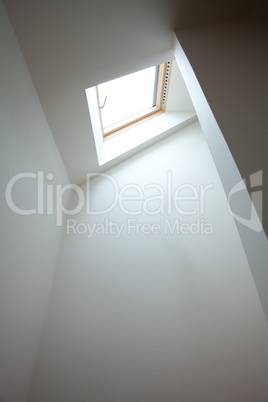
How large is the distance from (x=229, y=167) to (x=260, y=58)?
740mm

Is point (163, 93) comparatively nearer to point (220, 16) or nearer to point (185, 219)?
point (220, 16)

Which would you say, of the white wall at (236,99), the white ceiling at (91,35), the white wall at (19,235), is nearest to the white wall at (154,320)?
the white wall at (19,235)

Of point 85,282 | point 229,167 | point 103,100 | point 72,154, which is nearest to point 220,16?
point 229,167

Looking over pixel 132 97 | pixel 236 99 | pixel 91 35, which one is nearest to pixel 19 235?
pixel 91 35

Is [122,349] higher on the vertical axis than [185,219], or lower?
lower

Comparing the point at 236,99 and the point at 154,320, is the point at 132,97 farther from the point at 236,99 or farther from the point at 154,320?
the point at 154,320

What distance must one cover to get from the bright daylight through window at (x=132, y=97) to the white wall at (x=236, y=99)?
116 centimetres

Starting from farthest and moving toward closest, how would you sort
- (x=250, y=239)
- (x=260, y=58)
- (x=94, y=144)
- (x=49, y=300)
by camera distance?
(x=94, y=144), (x=49, y=300), (x=260, y=58), (x=250, y=239)

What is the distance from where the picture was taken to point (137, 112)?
118 inches

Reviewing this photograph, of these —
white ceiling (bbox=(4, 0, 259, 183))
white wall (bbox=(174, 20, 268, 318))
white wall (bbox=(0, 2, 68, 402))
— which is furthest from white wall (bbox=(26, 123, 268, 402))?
white ceiling (bbox=(4, 0, 259, 183))

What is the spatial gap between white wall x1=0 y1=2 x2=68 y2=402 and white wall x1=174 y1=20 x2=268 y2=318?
1.08 meters

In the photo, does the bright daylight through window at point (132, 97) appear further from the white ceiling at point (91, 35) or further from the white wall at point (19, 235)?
the white wall at point (19, 235)

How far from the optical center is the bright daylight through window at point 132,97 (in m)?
2.51

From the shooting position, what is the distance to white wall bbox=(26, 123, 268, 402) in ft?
5.07
